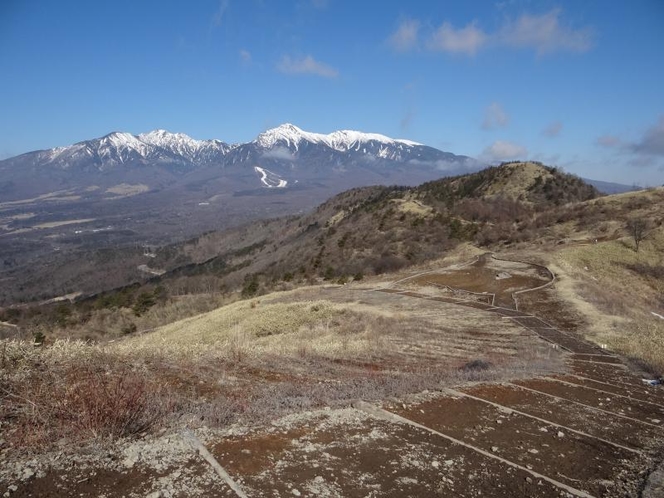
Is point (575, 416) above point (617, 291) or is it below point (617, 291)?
above

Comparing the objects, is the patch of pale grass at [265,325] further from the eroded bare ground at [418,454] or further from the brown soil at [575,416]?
the eroded bare ground at [418,454]

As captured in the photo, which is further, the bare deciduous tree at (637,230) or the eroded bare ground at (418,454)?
the bare deciduous tree at (637,230)

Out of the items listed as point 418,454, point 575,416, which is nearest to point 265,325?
point 575,416

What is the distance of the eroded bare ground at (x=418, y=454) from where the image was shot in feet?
18.1

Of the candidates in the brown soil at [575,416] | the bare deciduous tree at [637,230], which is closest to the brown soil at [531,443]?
the brown soil at [575,416]

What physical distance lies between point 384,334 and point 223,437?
49.0 feet

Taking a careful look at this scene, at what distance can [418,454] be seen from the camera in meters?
6.86

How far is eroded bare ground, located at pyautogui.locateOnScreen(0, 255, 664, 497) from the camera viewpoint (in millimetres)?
5531

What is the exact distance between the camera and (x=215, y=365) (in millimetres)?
11828

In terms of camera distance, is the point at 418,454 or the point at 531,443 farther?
the point at 531,443

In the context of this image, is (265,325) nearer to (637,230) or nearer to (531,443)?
(531,443)

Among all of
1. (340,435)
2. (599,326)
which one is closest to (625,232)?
(599,326)

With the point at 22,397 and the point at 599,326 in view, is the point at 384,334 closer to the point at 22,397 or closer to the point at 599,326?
the point at 599,326

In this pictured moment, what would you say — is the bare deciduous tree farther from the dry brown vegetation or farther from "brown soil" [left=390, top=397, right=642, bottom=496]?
"brown soil" [left=390, top=397, right=642, bottom=496]
